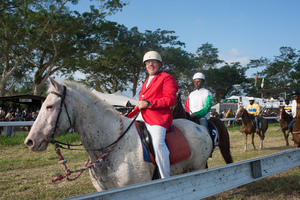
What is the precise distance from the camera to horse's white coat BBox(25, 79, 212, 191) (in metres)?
2.47

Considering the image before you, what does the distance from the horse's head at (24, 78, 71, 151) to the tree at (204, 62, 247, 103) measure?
154ft

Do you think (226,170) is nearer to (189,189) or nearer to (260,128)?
(189,189)

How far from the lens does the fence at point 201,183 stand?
181cm

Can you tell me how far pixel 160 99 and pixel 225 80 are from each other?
48836 millimetres

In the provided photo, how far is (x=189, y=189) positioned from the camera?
2240 mm

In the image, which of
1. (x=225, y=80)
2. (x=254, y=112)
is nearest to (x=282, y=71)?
(x=225, y=80)

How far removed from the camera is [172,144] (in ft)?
10.1

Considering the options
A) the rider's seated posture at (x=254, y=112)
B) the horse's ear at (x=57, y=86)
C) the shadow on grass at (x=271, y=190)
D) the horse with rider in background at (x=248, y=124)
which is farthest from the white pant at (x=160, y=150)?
the rider's seated posture at (x=254, y=112)

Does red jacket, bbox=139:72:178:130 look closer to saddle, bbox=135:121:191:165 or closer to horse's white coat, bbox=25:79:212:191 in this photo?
saddle, bbox=135:121:191:165

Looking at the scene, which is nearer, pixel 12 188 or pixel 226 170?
pixel 226 170

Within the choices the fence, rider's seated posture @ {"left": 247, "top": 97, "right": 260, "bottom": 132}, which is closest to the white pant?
the fence

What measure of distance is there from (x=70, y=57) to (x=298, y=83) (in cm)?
4026

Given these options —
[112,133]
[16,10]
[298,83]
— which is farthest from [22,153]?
[298,83]

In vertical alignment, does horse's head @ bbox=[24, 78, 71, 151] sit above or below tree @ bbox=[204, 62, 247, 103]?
below
